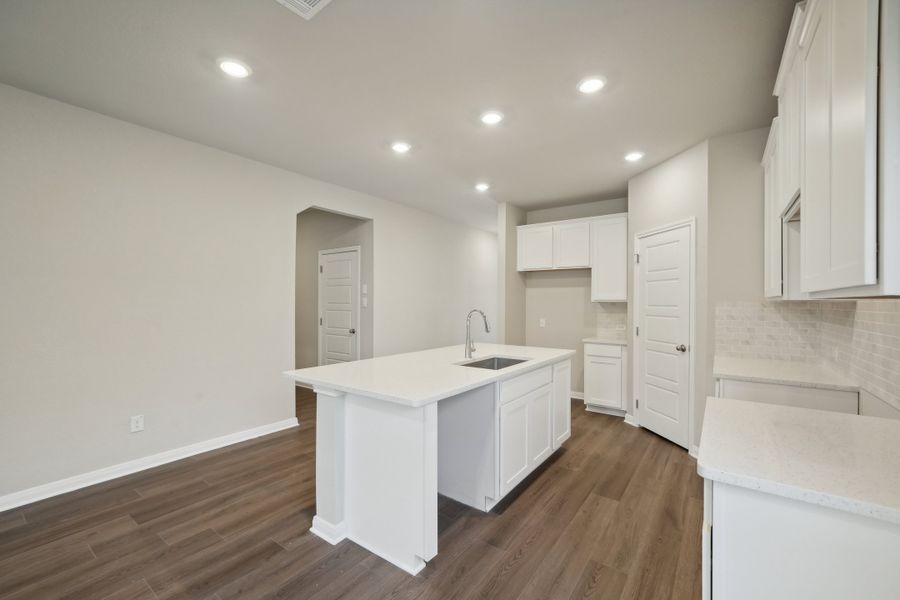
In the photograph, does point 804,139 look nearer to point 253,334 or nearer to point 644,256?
point 644,256

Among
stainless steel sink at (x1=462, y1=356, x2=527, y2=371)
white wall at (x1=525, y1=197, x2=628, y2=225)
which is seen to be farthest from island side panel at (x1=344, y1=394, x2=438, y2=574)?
white wall at (x1=525, y1=197, x2=628, y2=225)

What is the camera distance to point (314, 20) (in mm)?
1815

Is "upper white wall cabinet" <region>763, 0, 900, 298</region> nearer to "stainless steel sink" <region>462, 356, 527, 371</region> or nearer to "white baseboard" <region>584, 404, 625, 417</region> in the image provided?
"stainless steel sink" <region>462, 356, 527, 371</region>

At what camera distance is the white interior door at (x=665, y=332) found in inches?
130

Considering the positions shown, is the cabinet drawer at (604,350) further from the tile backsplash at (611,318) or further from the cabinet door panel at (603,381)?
the tile backsplash at (611,318)

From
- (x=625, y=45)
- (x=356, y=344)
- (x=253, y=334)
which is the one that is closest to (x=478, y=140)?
(x=625, y=45)

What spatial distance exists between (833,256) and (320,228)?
556 cm

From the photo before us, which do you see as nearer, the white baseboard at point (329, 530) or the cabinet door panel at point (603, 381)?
the white baseboard at point (329, 530)

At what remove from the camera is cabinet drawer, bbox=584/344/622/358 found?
4.31m

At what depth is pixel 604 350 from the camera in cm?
440

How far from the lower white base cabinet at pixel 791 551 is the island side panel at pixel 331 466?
164cm

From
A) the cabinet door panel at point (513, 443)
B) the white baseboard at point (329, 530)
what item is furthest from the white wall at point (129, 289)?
the cabinet door panel at point (513, 443)

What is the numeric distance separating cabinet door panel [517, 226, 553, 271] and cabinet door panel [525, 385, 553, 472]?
2415 millimetres

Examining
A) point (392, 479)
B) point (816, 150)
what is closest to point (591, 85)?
point (816, 150)
